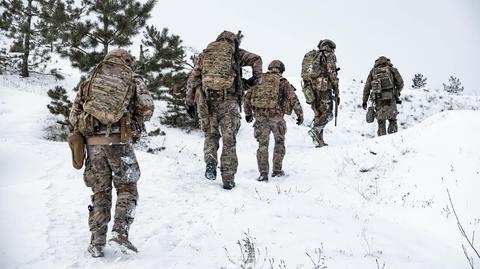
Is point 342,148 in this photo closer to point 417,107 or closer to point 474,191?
point 474,191

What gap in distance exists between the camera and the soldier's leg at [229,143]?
6215mm

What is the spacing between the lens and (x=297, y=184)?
7645mm

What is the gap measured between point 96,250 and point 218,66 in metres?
3.55

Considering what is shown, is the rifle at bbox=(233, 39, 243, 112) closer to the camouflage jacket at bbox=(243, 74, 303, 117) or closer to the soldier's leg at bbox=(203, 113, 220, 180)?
the soldier's leg at bbox=(203, 113, 220, 180)

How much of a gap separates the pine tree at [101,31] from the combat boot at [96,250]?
9.63m

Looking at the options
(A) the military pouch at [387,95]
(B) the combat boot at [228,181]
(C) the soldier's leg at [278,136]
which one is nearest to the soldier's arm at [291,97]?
(C) the soldier's leg at [278,136]

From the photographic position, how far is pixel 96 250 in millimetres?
3598

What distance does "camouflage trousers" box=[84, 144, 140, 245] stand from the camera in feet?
12.4

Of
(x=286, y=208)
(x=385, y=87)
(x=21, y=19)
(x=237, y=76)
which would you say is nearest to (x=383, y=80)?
(x=385, y=87)

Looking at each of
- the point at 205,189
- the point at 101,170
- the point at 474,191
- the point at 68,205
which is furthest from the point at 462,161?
the point at 68,205

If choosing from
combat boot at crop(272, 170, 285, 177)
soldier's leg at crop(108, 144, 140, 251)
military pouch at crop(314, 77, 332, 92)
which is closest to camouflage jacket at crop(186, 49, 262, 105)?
combat boot at crop(272, 170, 285, 177)

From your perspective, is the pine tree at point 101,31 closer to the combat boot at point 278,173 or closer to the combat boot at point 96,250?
the combat boot at point 278,173

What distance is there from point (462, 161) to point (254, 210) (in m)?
3.75

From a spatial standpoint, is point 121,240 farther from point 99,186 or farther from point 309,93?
point 309,93
